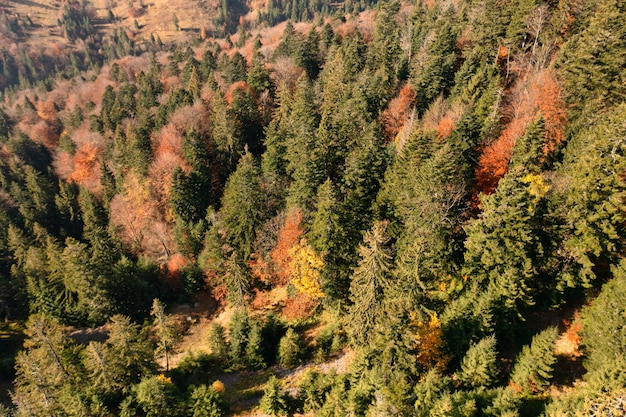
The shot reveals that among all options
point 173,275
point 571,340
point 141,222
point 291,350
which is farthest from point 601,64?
point 141,222

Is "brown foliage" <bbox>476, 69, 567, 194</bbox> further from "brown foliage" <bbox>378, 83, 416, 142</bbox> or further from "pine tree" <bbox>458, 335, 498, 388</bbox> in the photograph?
"pine tree" <bbox>458, 335, 498, 388</bbox>

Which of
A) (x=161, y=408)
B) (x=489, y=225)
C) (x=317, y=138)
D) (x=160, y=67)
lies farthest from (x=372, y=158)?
(x=160, y=67)

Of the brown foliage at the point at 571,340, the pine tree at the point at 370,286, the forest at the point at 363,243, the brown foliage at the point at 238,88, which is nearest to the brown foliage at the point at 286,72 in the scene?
the forest at the point at 363,243

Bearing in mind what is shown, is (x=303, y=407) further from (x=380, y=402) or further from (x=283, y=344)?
(x=380, y=402)

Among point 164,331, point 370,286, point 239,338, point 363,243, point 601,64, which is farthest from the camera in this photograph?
point 164,331

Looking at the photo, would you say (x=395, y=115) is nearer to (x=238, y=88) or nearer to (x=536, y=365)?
(x=238, y=88)

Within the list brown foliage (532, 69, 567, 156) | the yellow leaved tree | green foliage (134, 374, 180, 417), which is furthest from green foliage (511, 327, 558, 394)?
green foliage (134, 374, 180, 417)
